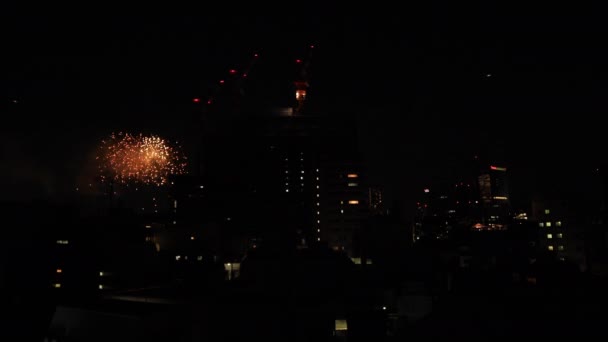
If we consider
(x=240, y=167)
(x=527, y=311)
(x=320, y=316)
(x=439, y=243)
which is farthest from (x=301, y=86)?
(x=527, y=311)

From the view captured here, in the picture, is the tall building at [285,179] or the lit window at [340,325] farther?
the tall building at [285,179]

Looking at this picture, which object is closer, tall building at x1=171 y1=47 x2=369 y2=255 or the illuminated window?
the illuminated window

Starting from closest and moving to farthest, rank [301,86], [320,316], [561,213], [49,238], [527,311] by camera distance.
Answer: [527,311] < [320,316] < [49,238] < [561,213] < [301,86]

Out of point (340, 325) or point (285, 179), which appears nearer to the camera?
point (340, 325)

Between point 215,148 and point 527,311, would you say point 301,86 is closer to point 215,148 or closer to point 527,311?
point 215,148

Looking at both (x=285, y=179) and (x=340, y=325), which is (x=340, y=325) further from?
(x=285, y=179)

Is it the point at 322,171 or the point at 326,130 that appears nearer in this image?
the point at 322,171

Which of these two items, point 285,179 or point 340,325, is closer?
point 340,325

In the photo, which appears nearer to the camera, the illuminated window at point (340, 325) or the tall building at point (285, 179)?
the illuminated window at point (340, 325)

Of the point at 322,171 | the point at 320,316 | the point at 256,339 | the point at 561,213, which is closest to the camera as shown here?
the point at 256,339

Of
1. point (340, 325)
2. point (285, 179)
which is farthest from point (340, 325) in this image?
point (285, 179)

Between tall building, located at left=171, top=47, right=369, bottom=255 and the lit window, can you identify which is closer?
the lit window
